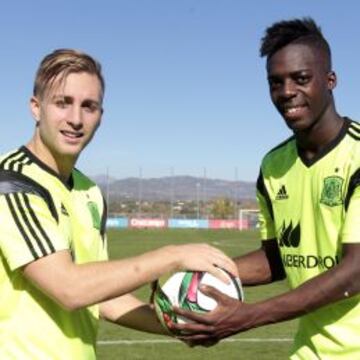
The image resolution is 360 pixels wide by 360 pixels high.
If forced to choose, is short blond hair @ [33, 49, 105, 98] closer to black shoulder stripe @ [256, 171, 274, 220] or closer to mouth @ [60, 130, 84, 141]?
mouth @ [60, 130, 84, 141]

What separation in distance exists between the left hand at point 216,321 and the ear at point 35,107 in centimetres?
109

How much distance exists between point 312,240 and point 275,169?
1.92 ft

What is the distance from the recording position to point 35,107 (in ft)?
11.5

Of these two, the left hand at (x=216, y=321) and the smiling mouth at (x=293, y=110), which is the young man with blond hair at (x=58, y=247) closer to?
the left hand at (x=216, y=321)

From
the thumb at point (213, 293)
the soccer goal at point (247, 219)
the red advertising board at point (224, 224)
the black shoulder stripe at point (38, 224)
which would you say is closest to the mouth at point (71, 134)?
the black shoulder stripe at point (38, 224)

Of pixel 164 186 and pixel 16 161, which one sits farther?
pixel 164 186

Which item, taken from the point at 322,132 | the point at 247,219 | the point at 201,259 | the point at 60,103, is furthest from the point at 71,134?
the point at 247,219

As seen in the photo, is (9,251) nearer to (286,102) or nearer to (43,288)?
(43,288)

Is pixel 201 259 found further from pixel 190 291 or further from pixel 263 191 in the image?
pixel 263 191

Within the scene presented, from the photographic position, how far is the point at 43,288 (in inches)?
125

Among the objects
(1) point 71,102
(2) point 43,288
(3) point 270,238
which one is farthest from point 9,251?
(3) point 270,238

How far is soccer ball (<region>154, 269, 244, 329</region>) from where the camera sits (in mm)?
3576

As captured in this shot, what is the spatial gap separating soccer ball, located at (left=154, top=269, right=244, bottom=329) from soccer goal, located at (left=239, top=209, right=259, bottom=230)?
52717 millimetres

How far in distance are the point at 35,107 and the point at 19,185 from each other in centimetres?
44
